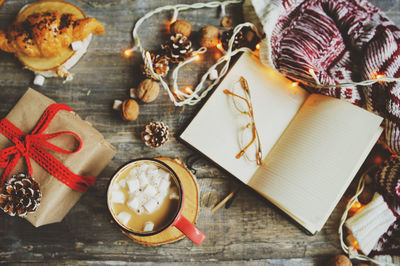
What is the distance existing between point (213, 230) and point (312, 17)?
811 millimetres

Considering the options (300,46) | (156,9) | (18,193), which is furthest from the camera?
(156,9)

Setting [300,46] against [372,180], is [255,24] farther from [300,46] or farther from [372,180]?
[372,180]

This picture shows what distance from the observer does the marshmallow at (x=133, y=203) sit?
825 mm

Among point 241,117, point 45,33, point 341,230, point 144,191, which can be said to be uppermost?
point 45,33

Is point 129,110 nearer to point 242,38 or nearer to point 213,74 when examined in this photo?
point 213,74

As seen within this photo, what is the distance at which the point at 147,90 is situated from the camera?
987mm

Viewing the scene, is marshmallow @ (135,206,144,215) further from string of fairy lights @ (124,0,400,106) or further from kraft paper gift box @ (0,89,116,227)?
string of fairy lights @ (124,0,400,106)

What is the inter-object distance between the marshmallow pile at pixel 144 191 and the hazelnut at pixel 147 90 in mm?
256

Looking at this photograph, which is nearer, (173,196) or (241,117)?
(173,196)

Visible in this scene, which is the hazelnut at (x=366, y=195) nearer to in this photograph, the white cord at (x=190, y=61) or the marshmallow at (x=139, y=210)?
the white cord at (x=190, y=61)

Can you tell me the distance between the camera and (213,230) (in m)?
1.00

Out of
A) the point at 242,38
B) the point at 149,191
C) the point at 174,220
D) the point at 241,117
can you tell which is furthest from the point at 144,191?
the point at 242,38

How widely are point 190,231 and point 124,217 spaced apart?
0.20 metres

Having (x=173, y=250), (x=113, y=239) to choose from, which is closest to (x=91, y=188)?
(x=113, y=239)
